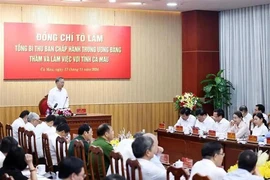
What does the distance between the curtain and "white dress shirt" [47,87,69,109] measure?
4.40m

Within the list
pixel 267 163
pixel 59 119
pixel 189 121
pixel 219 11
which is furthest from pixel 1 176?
pixel 219 11

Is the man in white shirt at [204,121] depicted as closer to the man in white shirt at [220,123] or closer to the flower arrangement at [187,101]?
the man in white shirt at [220,123]

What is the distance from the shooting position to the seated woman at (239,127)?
8682 millimetres

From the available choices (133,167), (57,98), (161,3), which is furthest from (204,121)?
(133,167)

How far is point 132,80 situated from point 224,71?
2319 millimetres

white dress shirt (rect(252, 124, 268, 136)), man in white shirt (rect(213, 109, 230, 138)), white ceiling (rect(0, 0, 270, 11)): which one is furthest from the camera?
white ceiling (rect(0, 0, 270, 11))

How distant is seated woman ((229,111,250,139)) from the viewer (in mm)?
8682

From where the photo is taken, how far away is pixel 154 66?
13.3 m

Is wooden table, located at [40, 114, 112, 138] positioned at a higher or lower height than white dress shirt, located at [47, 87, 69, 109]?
lower

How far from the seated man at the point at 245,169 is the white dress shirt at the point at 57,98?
22.3 ft

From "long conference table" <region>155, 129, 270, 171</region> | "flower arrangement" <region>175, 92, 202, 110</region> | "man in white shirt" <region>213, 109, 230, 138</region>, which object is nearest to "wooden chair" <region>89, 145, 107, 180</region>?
"long conference table" <region>155, 129, 270, 171</region>

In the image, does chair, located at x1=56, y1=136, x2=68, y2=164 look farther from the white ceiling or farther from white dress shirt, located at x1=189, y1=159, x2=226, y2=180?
the white ceiling

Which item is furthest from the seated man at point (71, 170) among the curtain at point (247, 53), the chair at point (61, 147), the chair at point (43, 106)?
the curtain at point (247, 53)

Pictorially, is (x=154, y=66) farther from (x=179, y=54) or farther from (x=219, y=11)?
(x=219, y=11)
